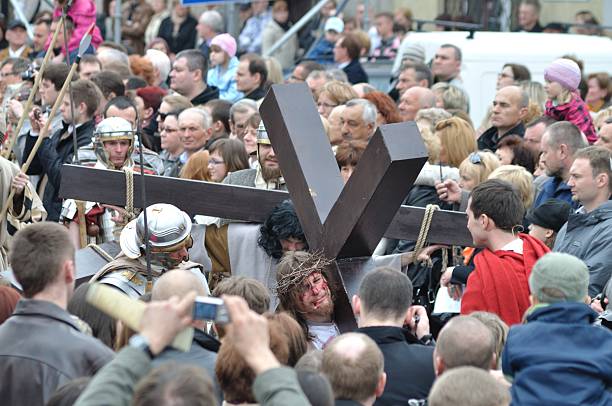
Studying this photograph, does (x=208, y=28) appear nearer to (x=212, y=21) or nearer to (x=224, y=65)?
(x=212, y=21)

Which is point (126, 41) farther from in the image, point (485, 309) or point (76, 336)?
point (76, 336)

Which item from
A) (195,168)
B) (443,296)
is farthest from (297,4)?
(443,296)

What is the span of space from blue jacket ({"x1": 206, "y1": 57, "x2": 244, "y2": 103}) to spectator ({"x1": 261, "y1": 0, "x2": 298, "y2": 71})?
3.89 m

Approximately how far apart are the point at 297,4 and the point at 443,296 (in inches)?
530

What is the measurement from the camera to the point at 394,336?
552 cm

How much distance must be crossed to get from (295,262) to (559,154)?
2533mm

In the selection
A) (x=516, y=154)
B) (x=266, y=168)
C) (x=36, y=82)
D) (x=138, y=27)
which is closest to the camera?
(x=36, y=82)

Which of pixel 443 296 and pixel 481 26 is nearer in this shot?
pixel 443 296

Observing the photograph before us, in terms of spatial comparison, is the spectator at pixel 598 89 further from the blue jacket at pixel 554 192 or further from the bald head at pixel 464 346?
the bald head at pixel 464 346

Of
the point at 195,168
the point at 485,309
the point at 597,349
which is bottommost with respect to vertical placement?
the point at 195,168

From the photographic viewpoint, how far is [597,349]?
17.0 feet

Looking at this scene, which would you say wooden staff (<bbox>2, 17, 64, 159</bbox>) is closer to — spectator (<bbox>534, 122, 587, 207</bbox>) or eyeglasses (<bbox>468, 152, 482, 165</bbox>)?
eyeglasses (<bbox>468, 152, 482, 165</bbox>)

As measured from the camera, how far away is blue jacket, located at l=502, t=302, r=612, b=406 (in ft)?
16.6

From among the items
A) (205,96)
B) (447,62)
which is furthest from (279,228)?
(447,62)
